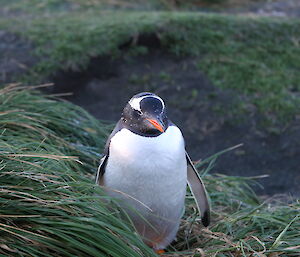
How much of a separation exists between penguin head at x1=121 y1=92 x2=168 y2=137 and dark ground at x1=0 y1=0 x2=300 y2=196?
2091 mm

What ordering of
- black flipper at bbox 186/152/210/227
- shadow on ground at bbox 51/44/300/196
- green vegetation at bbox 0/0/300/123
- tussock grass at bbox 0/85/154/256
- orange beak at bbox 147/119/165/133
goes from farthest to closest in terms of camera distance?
green vegetation at bbox 0/0/300/123
shadow on ground at bbox 51/44/300/196
black flipper at bbox 186/152/210/227
orange beak at bbox 147/119/165/133
tussock grass at bbox 0/85/154/256

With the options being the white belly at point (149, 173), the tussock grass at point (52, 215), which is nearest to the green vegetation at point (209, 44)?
the white belly at point (149, 173)

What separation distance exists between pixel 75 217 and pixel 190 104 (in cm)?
362

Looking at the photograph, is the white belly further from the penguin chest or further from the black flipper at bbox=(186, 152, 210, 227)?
the black flipper at bbox=(186, 152, 210, 227)

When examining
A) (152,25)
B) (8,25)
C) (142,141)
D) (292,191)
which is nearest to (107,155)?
(142,141)

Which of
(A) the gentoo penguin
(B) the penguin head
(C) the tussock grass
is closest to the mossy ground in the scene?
(C) the tussock grass

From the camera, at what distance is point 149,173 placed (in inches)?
116

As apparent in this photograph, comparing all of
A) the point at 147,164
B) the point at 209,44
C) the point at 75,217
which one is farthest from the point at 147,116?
the point at 209,44

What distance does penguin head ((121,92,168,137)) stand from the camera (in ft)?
9.61

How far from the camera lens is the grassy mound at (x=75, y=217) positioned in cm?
252

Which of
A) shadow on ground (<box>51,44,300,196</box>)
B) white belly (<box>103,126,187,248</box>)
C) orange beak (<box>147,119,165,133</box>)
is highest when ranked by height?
orange beak (<box>147,119,165,133</box>)

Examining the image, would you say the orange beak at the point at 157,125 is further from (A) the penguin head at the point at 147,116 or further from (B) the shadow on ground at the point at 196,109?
(B) the shadow on ground at the point at 196,109

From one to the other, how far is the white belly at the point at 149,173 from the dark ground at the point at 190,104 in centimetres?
190

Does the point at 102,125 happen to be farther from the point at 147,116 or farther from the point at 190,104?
the point at 147,116
